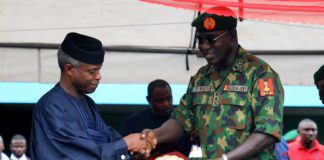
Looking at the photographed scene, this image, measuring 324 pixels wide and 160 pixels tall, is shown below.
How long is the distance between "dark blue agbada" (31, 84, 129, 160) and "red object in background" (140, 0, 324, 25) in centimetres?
87

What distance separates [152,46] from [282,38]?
1064 millimetres

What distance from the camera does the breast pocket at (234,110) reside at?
525cm

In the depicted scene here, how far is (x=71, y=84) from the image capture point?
15.9 feet

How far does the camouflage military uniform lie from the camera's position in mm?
5168

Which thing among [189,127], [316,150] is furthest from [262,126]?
[316,150]

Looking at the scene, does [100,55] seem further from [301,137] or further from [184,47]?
[301,137]

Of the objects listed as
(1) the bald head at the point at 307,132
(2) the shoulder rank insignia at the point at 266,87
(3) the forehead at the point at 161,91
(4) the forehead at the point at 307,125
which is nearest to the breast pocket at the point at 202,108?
(2) the shoulder rank insignia at the point at 266,87

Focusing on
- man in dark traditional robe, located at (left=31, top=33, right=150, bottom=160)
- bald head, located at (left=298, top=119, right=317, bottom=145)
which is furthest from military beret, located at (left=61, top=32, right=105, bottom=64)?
bald head, located at (left=298, top=119, right=317, bottom=145)

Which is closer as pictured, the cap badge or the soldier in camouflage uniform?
the soldier in camouflage uniform

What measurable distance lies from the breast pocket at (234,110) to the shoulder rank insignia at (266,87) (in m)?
0.12

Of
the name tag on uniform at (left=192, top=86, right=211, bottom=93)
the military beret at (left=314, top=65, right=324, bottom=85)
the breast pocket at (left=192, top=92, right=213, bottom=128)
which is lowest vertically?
the breast pocket at (left=192, top=92, right=213, bottom=128)

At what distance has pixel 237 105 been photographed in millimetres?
5277

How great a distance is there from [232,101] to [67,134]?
123 cm

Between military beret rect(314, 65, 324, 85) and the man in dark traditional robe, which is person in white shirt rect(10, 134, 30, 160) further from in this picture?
the man in dark traditional robe
